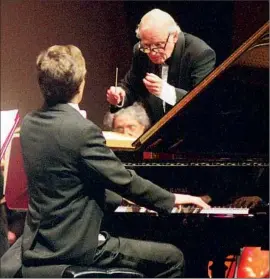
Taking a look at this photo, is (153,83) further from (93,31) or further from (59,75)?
(59,75)

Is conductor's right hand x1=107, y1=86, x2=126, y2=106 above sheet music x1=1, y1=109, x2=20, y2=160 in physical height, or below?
above

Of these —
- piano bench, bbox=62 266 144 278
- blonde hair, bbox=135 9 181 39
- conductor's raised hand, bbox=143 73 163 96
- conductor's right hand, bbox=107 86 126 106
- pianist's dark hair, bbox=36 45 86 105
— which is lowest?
piano bench, bbox=62 266 144 278

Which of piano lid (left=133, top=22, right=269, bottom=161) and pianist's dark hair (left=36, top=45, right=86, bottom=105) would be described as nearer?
pianist's dark hair (left=36, top=45, right=86, bottom=105)

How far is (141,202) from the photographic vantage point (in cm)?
238

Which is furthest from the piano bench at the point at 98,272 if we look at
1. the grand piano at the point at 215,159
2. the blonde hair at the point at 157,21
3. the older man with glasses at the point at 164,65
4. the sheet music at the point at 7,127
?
the blonde hair at the point at 157,21

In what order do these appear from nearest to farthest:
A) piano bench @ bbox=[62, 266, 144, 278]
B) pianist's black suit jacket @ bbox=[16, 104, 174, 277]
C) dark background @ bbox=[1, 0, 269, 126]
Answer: piano bench @ bbox=[62, 266, 144, 278], pianist's black suit jacket @ bbox=[16, 104, 174, 277], dark background @ bbox=[1, 0, 269, 126]

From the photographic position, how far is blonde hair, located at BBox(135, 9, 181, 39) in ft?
10.3

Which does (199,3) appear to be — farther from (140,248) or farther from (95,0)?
(140,248)

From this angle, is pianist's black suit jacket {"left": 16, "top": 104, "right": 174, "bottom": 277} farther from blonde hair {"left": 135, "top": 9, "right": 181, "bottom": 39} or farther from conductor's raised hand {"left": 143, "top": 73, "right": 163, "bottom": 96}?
blonde hair {"left": 135, "top": 9, "right": 181, "bottom": 39}

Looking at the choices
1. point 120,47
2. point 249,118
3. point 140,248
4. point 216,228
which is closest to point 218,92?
point 249,118

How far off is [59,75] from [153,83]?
2.81ft

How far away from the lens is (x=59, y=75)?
2.36 m

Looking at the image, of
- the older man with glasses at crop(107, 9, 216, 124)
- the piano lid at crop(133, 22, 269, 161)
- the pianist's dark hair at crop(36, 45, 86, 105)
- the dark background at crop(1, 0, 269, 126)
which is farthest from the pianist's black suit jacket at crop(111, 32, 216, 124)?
the pianist's dark hair at crop(36, 45, 86, 105)

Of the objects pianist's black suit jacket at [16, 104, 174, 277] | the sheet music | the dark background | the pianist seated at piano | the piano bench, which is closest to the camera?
the piano bench
